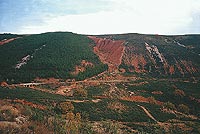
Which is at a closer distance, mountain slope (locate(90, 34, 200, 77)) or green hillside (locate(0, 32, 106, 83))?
green hillside (locate(0, 32, 106, 83))

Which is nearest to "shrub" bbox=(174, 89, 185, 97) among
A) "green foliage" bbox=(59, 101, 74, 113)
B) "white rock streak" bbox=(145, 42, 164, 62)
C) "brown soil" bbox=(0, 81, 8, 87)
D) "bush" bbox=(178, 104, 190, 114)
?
"bush" bbox=(178, 104, 190, 114)

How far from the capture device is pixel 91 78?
79125mm

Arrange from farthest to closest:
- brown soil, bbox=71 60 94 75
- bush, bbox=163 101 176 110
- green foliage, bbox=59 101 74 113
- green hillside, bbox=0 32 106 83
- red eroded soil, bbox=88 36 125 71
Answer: red eroded soil, bbox=88 36 125 71 < brown soil, bbox=71 60 94 75 < green hillside, bbox=0 32 106 83 < bush, bbox=163 101 176 110 < green foliage, bbox=59 101 74 113

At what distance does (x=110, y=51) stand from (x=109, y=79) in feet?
91.4

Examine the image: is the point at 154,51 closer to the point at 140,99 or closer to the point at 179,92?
the point at 179,92

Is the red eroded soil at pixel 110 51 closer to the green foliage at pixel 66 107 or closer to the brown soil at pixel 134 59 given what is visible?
the brown soil at pixel 134 59

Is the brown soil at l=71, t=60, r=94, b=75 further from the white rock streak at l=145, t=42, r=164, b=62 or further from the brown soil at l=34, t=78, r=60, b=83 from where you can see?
the white rock streak at l=145, t=42, r=164, b=62

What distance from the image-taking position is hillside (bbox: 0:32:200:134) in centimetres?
4678

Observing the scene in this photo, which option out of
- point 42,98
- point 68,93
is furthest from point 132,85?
point 42,98

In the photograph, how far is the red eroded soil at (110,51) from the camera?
9549cm

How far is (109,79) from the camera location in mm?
79125


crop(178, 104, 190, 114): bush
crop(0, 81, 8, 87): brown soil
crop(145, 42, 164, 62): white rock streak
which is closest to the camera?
crop(178, 104, 190, 114): bush

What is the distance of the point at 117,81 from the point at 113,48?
1263 inches

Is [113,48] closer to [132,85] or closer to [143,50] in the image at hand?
[143,50]
